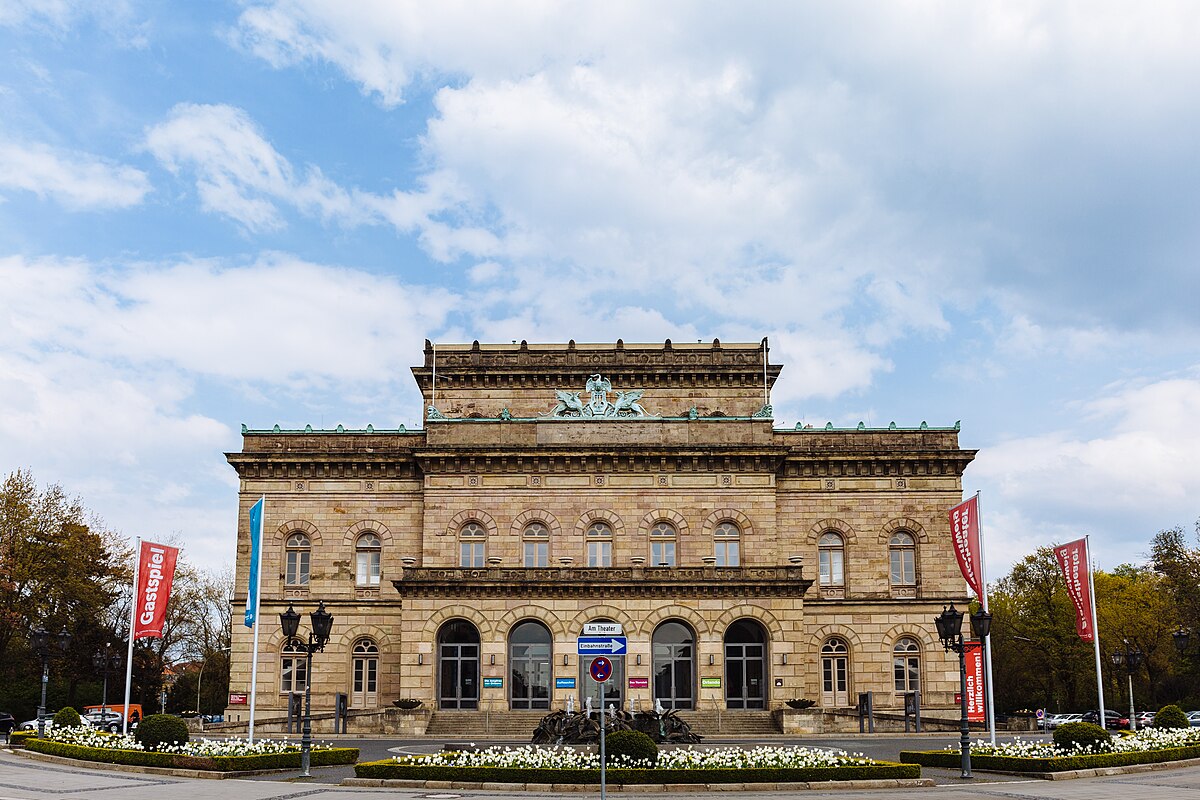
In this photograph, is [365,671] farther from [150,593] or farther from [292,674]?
[150,593]

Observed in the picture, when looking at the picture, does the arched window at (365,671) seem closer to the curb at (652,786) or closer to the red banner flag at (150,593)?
the red banner flag at (150,593)

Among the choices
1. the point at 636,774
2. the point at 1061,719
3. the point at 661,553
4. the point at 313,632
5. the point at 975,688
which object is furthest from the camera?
the point at 1061,719

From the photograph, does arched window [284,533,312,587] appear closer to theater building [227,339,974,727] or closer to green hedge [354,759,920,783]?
theater building [227,339,974,727]

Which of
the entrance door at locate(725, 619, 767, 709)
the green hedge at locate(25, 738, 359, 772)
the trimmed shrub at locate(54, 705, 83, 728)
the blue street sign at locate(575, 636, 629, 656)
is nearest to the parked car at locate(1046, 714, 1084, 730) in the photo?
the entrance door at locate(725, 619, 767, 709)

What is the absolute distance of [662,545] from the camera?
49.2 metres

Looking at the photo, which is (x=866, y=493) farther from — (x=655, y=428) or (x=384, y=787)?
(x=384, y=787)

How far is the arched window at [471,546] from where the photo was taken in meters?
49.1

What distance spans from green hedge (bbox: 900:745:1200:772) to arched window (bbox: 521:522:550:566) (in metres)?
21.6

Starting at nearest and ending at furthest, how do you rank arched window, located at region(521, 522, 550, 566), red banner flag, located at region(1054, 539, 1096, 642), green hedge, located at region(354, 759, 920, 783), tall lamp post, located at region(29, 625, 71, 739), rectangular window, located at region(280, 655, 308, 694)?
green hedge, located at region(354, 759, 920, 783)
tall lamp post, located at region(29, 625, 71, 739)
red banner flag, located at region(1054, 539, 1096, 642)
rectangular window, located at region(280, 655, 308, 694)
arched window, located at region(521, 522, 550, 566)

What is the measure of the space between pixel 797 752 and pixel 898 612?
23629mm

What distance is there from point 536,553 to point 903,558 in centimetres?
1728

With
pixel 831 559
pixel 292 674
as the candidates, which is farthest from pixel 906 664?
pixel 292 674

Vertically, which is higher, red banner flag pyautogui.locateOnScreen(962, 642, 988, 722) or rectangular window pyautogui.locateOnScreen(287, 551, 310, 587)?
rectangular window pyautogui.locateOnScreen(287, 551, 310, 587)

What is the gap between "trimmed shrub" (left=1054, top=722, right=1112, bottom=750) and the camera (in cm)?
2897
